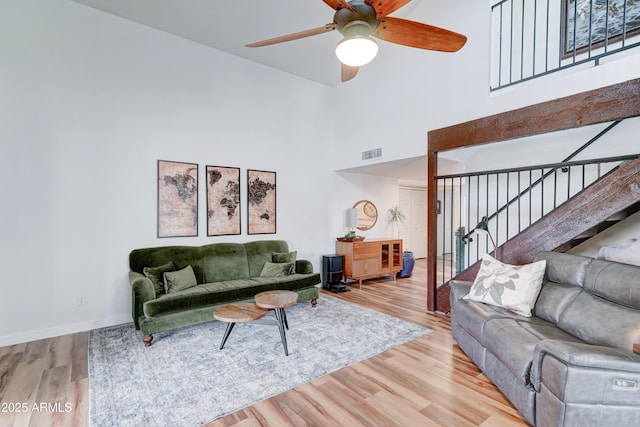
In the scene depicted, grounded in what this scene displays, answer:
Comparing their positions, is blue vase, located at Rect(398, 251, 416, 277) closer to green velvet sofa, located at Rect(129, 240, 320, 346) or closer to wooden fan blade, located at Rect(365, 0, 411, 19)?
green velvet sofa, located at Rect(129, 240, 320, 346)

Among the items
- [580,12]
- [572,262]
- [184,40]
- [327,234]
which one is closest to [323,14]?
[184,40]

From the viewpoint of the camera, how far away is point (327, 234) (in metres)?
6.00

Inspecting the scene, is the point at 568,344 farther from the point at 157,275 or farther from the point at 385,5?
the point at 157,275

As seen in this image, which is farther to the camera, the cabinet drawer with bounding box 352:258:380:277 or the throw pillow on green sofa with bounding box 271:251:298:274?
the cabinet drawer with bounding box 352:258:380:277

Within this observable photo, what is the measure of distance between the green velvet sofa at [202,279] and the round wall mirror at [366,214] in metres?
2.01

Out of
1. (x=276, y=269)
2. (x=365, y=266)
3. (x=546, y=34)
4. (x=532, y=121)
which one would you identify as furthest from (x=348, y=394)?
(x=546, y=34)

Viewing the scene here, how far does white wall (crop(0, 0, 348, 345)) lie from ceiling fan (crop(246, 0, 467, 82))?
2634 millimetres

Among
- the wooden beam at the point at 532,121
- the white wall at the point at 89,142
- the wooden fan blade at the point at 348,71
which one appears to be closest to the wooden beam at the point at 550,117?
the wooden beam at the point at 532,121

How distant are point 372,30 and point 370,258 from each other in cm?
434

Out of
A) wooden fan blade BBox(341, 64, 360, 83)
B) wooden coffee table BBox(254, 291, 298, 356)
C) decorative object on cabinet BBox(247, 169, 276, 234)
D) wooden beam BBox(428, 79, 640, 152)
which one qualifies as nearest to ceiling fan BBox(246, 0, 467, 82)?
wooden fan blade BBox(341, 64, 360, 83)

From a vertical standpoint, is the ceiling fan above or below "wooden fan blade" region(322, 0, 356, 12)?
below

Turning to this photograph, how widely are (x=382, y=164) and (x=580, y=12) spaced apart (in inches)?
119

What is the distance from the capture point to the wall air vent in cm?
511

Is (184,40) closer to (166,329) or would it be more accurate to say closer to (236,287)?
(236,287)
